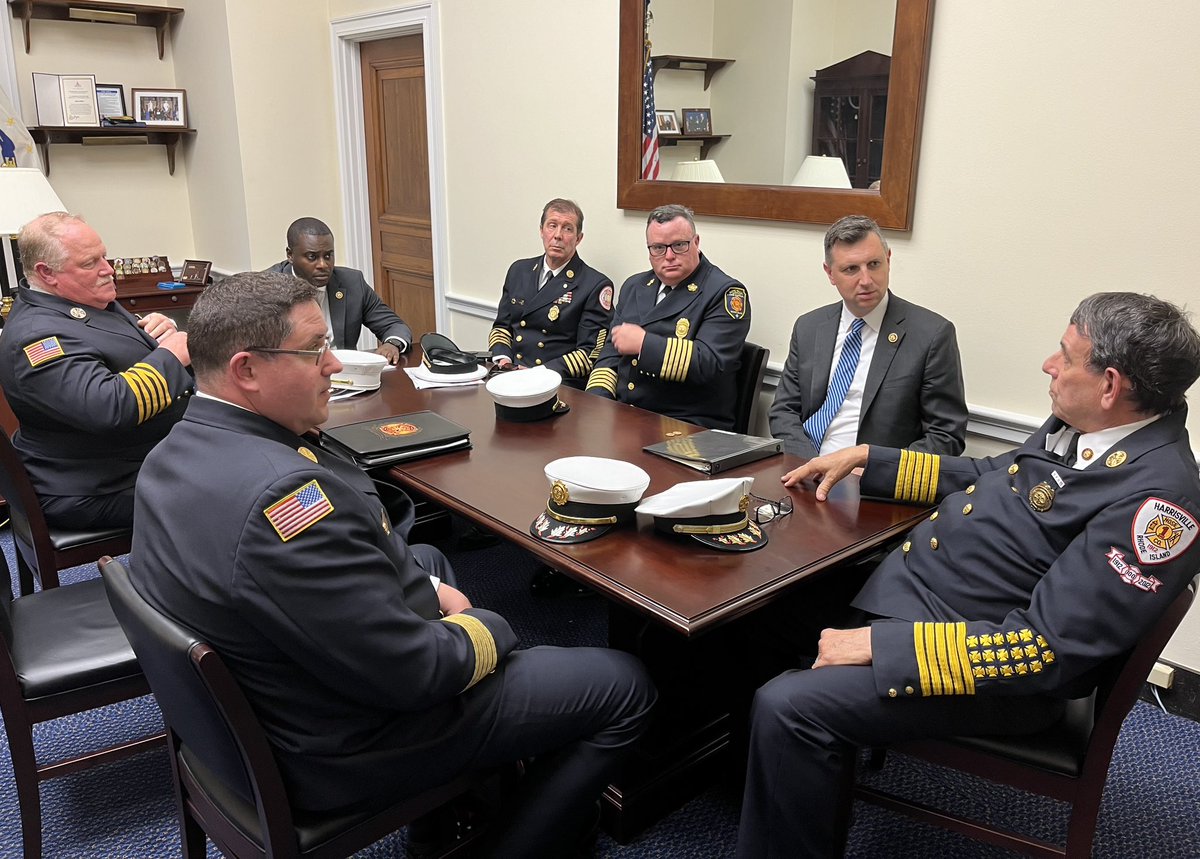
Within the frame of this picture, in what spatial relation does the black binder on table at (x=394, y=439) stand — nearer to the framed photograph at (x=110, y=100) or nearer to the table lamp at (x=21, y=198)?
the table lamp at (x=21, y=198)

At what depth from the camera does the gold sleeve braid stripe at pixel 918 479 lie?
1.92 meters

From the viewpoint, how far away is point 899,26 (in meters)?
2.64

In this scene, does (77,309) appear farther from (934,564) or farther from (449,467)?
(934,564)

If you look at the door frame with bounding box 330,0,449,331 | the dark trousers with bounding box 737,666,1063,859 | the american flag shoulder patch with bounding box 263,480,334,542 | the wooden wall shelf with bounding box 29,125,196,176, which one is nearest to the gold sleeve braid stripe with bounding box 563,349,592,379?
the door frame with bounding box 330,0,449,331

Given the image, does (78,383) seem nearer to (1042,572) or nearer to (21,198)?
(21,198)

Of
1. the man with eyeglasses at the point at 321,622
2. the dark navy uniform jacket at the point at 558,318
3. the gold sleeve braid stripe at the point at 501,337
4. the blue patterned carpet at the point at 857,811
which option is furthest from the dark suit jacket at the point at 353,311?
the man with eyeglasses at the point at 321,622

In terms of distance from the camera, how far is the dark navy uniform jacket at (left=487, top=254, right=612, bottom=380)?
359 centimetres

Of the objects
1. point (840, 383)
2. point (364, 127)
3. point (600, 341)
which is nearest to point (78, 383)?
point (600, 341)

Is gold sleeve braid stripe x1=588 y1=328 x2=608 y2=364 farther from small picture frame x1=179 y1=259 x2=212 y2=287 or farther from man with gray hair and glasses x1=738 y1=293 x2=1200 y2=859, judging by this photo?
small picture frame x1=179 y1=259 x2=212 y2=287

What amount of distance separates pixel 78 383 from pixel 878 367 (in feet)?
7.02

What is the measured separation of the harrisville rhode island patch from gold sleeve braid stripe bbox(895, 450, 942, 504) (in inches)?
21.4

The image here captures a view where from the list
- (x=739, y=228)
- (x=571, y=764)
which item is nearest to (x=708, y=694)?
(x=571, y=764)

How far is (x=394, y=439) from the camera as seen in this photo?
2230mm

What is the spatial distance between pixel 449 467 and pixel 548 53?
97.9 inches
